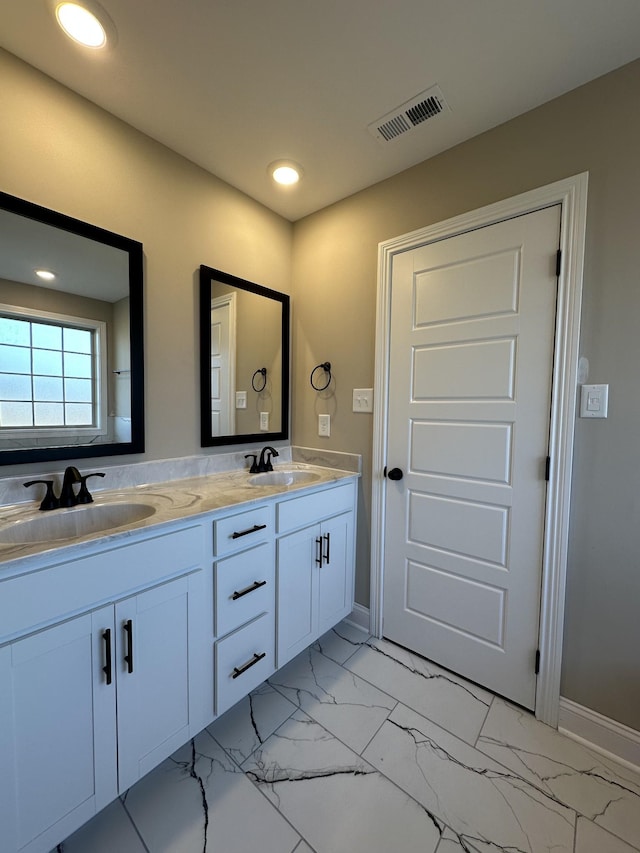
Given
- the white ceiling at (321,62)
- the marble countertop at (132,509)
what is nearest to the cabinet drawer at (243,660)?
the marble countertop at (132,509)

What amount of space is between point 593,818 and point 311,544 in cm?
130

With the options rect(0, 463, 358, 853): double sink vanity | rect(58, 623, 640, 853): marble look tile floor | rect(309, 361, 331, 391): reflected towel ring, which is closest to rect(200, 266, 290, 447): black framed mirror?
rect(309, 361, 331, 391): reflected towel ring

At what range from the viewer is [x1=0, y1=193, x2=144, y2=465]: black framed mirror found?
4.25ft

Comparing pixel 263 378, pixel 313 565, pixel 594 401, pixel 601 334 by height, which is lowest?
pixel 313 565

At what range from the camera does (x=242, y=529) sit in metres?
1.42

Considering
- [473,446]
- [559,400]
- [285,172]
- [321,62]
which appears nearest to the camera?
[321,62]

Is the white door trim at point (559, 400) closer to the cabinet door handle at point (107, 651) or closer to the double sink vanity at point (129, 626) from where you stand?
the double sink vanity at point (129, 626)

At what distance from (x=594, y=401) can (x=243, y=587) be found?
1.56m

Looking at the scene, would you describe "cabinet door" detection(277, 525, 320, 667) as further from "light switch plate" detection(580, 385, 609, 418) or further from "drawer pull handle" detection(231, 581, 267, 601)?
"light switch plate" detection(580, 385, 609, 418)

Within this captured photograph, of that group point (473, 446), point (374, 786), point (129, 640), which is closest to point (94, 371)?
point (129, 640)

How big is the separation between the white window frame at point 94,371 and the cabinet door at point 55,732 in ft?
2.52

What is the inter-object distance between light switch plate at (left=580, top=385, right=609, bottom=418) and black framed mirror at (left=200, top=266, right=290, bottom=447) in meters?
1.60

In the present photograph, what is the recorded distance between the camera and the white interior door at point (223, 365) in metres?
1.90

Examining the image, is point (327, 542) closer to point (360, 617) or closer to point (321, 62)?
point (360, 617)
